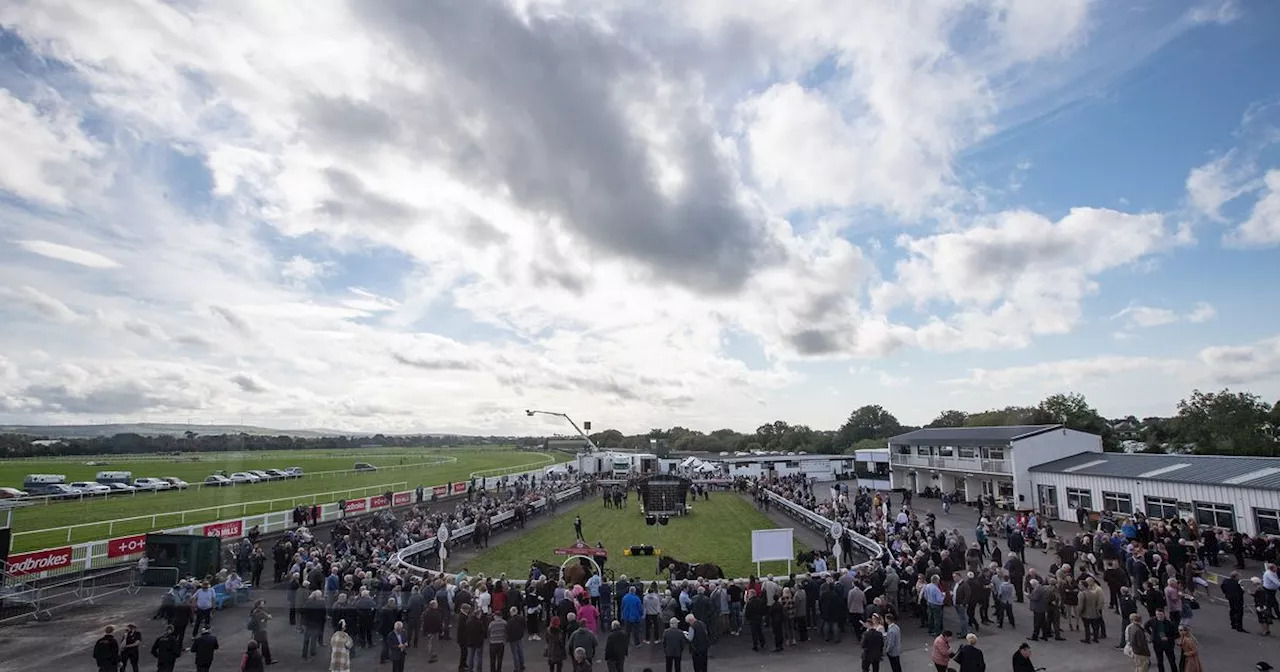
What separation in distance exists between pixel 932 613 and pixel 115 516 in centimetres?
4364

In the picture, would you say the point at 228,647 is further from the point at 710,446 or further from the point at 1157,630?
the point at 710,446

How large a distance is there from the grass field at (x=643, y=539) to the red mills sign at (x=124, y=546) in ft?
36.2

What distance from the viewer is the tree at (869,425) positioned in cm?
11525

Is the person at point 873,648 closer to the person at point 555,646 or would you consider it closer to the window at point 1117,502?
the person at point 555,646

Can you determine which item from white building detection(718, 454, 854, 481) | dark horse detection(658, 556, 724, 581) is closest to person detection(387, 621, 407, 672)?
dark horse detection(658, 556, 724, 581)

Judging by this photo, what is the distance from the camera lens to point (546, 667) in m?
13.1

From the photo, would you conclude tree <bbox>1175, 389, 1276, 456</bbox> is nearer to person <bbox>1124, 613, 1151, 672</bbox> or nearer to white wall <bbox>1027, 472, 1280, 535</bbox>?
white wall <bbox>1027, 472, 1280, 535</bbox>

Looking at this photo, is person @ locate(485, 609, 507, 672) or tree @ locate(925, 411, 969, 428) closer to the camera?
person @ locate(485, 609, 507, 672)

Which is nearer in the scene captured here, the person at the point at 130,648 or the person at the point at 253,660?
the person at the point at 253,660

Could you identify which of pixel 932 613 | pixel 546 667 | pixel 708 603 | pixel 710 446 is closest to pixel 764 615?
pixel 708 603

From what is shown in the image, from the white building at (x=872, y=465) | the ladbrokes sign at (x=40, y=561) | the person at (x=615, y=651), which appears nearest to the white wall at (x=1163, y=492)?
the white building at (x=872, y=465)

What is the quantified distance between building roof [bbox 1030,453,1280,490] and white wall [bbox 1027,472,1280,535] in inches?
7.6

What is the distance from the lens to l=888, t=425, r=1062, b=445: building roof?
3734 centimetres

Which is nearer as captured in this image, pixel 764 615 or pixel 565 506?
pixel 764 615
